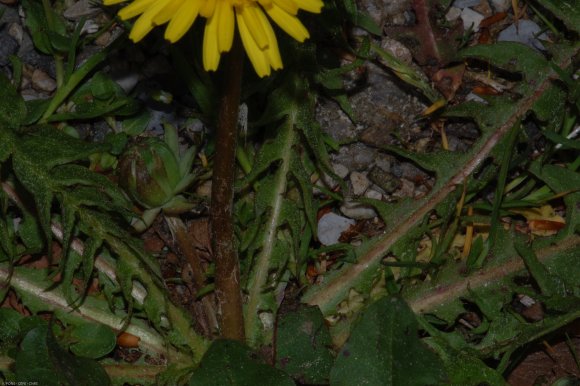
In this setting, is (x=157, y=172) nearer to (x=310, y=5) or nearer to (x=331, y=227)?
(x=331, y=227)

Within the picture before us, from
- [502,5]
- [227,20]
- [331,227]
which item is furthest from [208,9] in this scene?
[502,5]

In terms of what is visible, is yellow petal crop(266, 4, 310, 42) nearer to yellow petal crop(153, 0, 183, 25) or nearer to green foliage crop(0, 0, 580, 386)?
yellow petal crop(153, 0, 183, 25)

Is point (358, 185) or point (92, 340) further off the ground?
point (358, 185)

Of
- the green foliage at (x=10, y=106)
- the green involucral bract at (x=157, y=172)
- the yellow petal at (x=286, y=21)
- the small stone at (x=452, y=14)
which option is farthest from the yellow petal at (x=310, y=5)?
the small stone at (x=452, y=14)

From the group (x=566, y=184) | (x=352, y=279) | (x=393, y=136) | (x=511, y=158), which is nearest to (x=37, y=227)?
(x=352, y=279)

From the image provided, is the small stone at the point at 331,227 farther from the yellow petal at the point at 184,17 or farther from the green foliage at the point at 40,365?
the yellow petal at the point at 184,17

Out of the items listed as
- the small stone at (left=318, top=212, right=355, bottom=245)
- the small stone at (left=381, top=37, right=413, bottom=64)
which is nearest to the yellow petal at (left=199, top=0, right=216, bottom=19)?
the small stone at (left=318, top=212, right=355, bottom=245)
